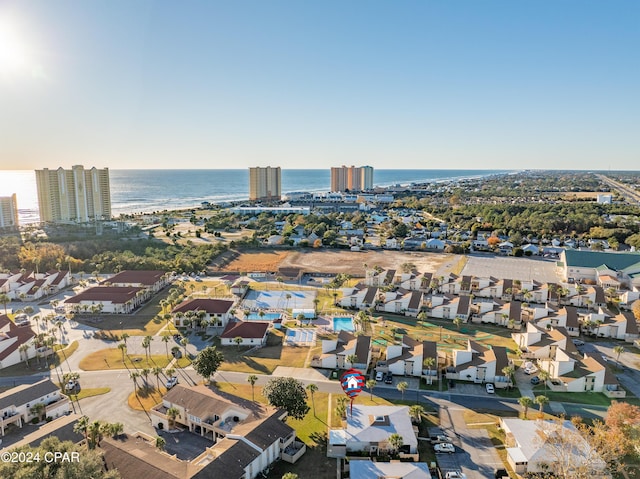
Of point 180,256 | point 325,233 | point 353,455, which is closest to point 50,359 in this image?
point 353,455

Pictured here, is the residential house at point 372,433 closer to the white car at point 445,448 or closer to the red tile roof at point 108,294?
the white car at point 445,448

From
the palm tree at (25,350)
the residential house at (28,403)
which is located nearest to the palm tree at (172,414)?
the residential house at (28,403)

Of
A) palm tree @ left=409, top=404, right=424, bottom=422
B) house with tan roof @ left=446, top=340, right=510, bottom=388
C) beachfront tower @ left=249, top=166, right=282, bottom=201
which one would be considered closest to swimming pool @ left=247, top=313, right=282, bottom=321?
house with tan roof @ left=446, top=340, right=510, bottom=388

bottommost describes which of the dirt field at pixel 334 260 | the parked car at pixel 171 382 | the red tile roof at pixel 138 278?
the parked car at pixel 171 382

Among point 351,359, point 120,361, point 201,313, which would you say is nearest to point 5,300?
point 120,361

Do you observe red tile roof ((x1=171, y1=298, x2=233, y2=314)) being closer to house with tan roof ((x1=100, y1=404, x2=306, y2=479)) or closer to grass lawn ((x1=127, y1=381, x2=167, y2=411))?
grass lawn ((x1=127, y1=381, x2=167, y2=411))
